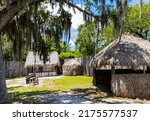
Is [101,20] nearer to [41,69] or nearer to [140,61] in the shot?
[140,61]

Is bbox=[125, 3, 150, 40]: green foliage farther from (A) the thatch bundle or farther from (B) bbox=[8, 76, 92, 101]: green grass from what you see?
(A) the thatch bundle

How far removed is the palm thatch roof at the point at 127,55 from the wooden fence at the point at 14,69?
20.3 metres

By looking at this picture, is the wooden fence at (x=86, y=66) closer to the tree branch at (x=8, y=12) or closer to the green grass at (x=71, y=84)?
the green grass at (x=71, y=84)

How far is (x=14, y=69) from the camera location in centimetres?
4134

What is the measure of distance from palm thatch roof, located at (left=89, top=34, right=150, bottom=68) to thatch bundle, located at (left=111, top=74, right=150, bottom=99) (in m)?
0.63

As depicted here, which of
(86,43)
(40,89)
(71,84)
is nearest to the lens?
(40,89)

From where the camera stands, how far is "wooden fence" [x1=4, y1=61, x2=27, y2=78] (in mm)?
39475

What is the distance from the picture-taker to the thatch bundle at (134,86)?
17312mm

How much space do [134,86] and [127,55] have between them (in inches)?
67.9

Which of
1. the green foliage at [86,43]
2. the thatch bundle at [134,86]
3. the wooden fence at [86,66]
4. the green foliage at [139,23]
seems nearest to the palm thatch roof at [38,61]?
the wooden fence at [86,66]

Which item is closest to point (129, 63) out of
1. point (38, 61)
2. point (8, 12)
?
point (8, 12)

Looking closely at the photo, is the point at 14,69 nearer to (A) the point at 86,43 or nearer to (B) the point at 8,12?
(A) the point at 86,43

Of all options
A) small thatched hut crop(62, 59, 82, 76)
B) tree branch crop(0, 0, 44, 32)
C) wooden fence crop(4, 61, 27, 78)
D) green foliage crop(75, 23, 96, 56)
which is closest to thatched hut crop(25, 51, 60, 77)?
Result: wooden fence crop(4, 61, 27, 78)

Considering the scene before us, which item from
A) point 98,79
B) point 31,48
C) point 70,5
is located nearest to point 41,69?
point 98,79
